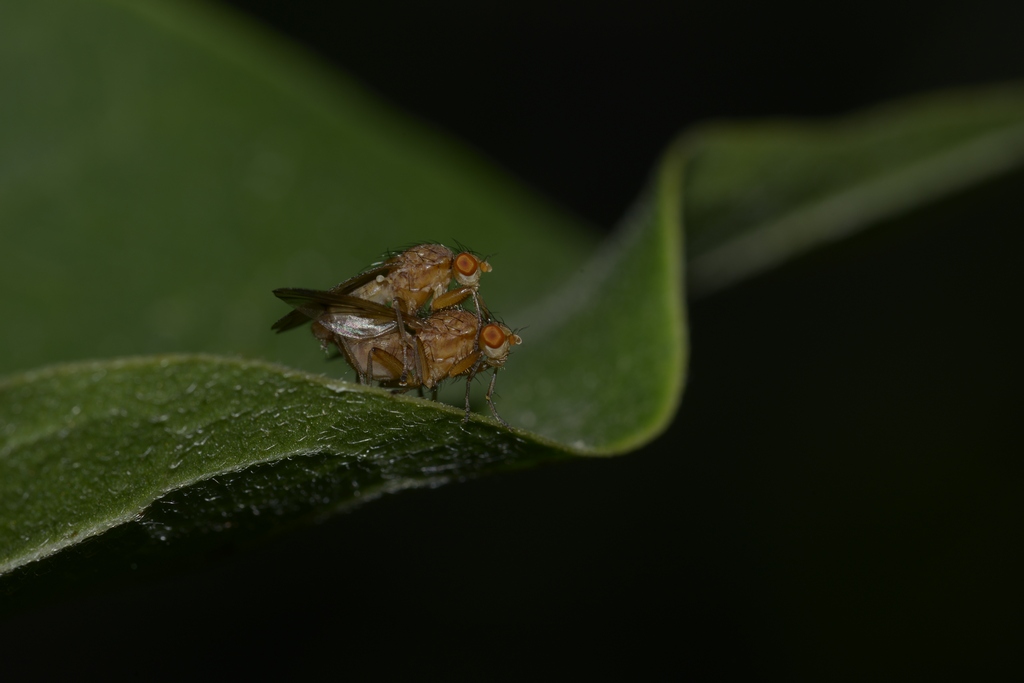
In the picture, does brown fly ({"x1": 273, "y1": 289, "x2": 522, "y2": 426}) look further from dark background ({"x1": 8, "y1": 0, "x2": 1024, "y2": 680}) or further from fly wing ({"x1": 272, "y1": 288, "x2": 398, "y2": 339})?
dark background ({"x1": 8, "y1": 0, "x2": 1024, "y2": 680})

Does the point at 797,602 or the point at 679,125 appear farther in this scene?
the point at 679,125

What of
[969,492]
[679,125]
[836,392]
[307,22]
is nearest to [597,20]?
[679,125]

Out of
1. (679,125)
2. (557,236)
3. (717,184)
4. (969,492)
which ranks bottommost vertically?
(969,492)

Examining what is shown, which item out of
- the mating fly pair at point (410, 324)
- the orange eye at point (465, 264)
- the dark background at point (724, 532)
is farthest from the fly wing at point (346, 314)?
the dark background at point (724, 532)

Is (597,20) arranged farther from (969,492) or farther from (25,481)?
(25,481)

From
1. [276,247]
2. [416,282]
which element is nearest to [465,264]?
[416,282]

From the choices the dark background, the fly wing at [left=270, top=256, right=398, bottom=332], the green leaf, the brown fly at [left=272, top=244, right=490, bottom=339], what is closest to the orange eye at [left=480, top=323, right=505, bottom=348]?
the brown fly at [left=272, top=244, right=490, bottom=339]

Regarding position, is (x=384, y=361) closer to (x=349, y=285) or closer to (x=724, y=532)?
(x=349, y=285)
